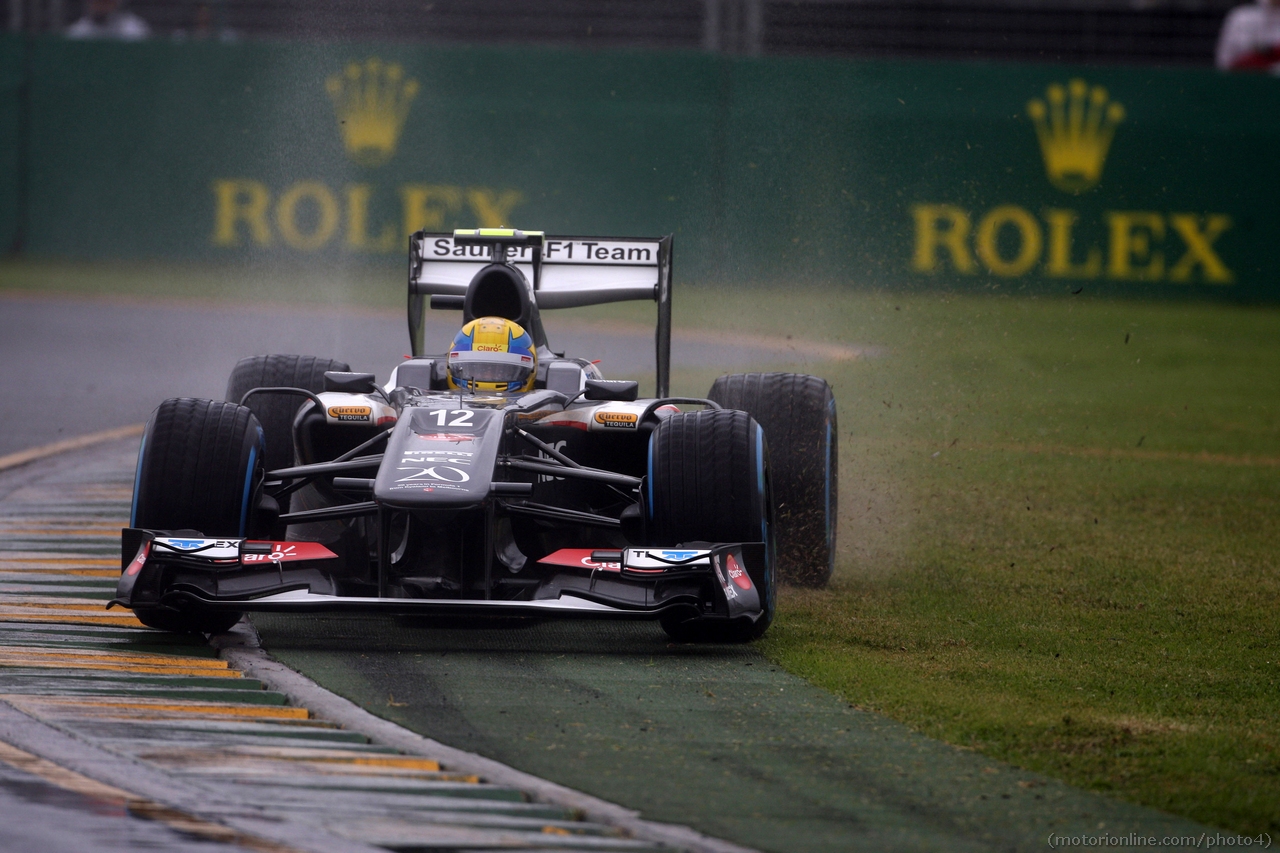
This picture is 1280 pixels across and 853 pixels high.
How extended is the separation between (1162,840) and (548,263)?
5.48m

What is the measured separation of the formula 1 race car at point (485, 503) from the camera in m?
6.99

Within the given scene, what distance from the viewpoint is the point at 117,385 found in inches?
628

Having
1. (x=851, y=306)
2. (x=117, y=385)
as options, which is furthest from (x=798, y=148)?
(x=117, y=385)

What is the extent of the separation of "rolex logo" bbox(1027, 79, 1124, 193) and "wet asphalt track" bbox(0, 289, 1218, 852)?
16396mm

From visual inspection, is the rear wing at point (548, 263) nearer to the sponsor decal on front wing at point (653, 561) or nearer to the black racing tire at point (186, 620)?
the sponsor decal on front wing at point (653, 561)

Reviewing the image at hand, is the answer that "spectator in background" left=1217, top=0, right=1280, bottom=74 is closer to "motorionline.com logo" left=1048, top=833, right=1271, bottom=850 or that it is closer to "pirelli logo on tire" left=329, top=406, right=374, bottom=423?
"pirelli logo on tire" left=329, top=406, right=374, bottom=423

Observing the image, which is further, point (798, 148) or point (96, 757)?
point (798, 148)

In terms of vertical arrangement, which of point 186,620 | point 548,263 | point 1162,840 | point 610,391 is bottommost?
point 1162,840

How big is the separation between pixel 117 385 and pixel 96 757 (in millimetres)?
10997

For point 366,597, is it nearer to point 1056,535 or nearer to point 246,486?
point 246,486

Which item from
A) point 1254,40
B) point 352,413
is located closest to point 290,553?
point 352,413

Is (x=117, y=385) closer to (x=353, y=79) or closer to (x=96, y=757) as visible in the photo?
(x=353, y=79)

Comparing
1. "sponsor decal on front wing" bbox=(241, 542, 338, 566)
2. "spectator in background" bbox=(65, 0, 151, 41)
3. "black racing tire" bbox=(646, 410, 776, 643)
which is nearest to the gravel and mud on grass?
"black racing tire" bbox=(646, 410, 776, 643)

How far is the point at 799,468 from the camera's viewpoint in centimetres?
871
